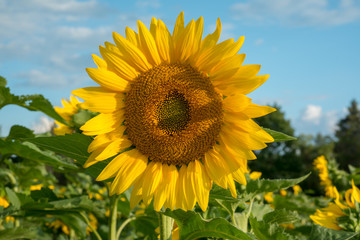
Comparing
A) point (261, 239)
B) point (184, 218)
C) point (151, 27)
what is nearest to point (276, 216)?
point (261, 239)

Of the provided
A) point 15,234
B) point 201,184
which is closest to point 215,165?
point 201,184

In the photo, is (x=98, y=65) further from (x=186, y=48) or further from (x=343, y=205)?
(x=343, y=205)

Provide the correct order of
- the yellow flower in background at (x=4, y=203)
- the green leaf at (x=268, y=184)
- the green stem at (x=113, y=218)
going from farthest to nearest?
the yellow flower in background at (x=4, y=203) → the green stem at (x=113, y=218) → the green leaf at (x=268, y=184)

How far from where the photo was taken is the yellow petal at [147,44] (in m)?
1.66

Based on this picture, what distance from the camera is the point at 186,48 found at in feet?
5.49

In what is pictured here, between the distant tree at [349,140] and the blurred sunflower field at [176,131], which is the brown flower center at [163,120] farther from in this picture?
the distant tree at [349,140]

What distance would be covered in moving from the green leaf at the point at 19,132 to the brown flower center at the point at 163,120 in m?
1.41

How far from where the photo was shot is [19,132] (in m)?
2.90

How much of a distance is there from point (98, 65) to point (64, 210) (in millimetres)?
1435

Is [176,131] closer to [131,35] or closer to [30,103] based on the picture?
[131,35]

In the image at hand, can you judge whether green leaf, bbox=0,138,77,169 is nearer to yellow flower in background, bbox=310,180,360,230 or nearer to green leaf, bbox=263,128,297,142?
green leaf, bbox=263,128,297,142

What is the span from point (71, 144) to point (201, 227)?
65cm

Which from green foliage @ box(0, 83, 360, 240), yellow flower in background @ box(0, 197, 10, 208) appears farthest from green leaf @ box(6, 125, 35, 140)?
yellow flower in background @ box(0, 197, 10, 208)

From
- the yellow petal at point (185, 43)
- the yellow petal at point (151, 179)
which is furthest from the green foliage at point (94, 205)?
the yellow petal at point (185, 43)
